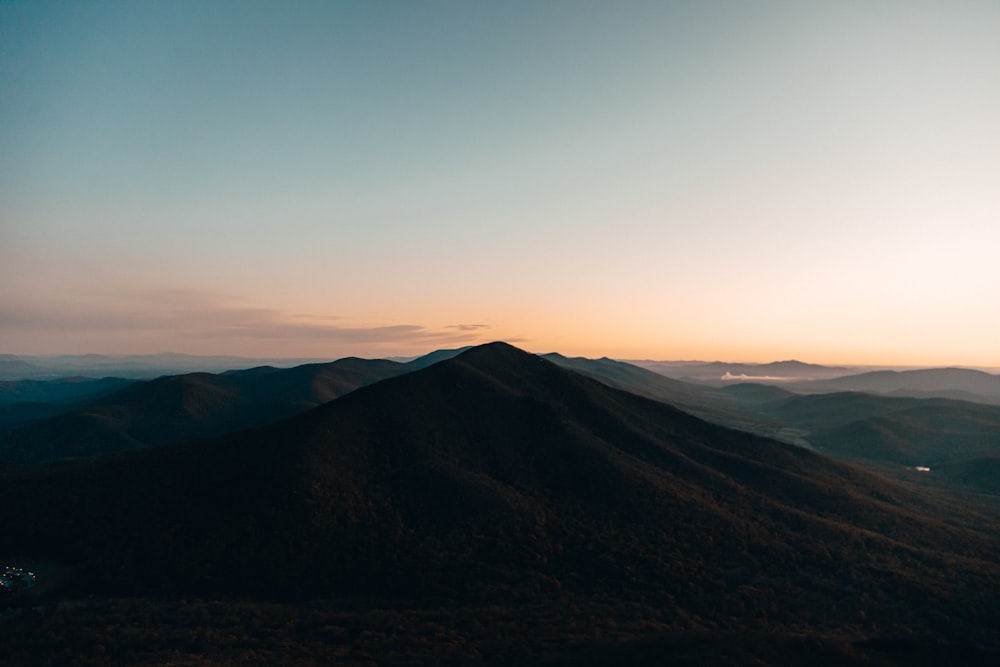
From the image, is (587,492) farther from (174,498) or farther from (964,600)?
(174,498)

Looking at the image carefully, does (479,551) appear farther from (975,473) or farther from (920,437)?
(920,437)

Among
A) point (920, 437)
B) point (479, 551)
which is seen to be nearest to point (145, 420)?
point (479, 551)

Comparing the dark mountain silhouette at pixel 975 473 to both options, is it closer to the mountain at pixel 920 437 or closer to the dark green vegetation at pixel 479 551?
the mountain at pixel 920 437

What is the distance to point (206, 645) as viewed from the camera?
118 feet

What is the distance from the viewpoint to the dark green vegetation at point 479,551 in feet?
120

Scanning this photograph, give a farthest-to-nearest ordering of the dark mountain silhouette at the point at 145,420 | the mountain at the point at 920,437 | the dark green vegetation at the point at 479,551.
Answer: the mountain at the point at 920,437, the dark mountain silhouette at the point at 145,420, the dark green vegetation at the point at 479,551

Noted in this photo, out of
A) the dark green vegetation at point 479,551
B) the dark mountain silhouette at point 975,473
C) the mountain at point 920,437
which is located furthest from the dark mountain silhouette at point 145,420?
the dark mountain silhouette at point 975,473

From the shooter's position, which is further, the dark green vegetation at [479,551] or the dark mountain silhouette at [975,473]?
the dark mountain silhouette at [975,473]

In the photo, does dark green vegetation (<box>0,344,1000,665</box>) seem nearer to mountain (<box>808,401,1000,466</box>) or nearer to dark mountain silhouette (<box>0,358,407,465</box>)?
mountain (<box>808,401,1000,466</box>)

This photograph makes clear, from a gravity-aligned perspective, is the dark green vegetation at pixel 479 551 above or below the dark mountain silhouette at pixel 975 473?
above

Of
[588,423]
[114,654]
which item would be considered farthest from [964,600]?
[114,654]

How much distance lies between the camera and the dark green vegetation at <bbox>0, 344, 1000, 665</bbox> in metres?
36.6

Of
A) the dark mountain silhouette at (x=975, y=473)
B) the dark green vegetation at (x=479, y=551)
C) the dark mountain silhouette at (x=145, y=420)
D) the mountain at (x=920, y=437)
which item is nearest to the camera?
the dark green vegetation at (x=479, y=551)

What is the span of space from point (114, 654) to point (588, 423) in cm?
7299
